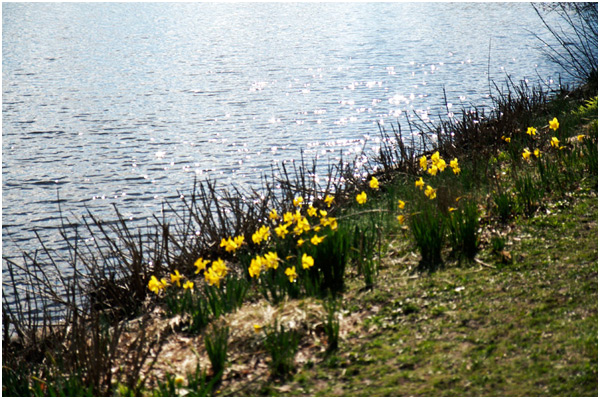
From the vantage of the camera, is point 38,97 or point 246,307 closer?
point 246,307

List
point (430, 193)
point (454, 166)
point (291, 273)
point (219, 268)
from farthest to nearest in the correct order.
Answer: point (454, 166) < point (430, 193) < point (291, 273) < point (219, 268)

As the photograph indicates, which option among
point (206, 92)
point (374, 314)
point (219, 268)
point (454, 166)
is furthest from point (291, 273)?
point (206, 92)

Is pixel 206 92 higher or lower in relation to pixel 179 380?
higher

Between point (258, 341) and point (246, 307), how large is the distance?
648 mm

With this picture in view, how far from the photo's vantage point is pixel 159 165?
40.1 feet

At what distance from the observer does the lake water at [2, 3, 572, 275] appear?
11469 mm

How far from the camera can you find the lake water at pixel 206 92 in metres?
11.5

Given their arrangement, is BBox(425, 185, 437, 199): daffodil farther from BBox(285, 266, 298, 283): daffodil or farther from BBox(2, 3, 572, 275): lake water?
BBox(2, 3, 572, 275): lake water

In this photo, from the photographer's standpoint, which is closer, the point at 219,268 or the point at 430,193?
the point at 219,268

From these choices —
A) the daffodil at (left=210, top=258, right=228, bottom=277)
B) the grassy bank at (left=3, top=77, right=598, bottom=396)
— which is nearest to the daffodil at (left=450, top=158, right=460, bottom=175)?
the grassy bank at (left=3, top=77, right=598, bottom=396)

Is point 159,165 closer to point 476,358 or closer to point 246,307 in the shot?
point 246,307

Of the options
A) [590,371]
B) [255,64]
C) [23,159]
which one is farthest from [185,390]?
[255,64]

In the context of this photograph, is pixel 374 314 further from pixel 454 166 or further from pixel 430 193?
pixel 454 166

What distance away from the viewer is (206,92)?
1900 centimetres
